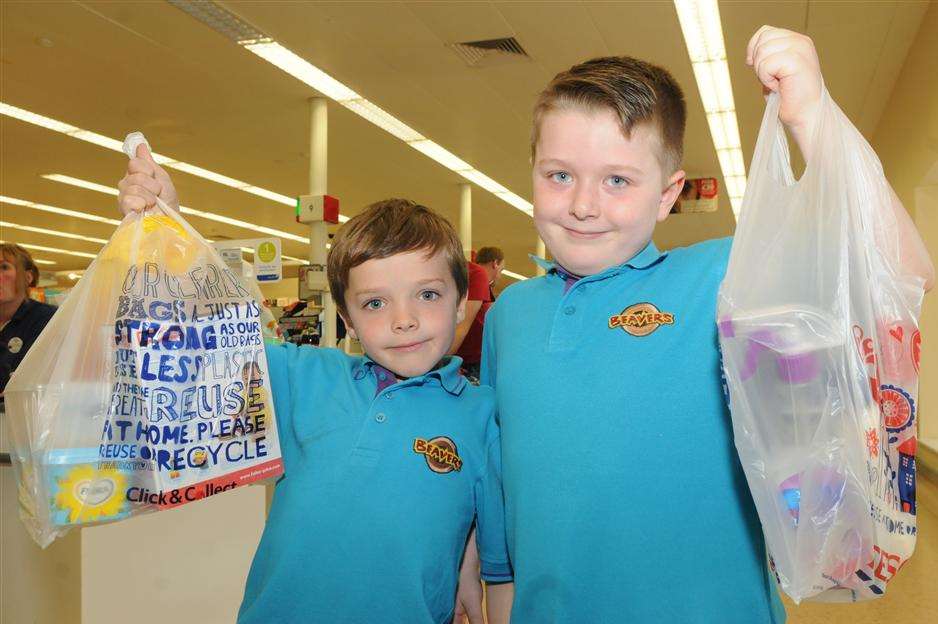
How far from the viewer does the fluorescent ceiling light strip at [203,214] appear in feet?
32.1

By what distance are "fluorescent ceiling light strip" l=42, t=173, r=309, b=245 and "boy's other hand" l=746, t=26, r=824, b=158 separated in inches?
334

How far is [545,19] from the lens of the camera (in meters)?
5.14

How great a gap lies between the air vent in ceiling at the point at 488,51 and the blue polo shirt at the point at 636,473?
4837 mm

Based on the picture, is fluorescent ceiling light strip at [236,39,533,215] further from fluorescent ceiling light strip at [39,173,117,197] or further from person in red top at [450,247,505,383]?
fluorescent ceiling light strip at [39,173,117,197]

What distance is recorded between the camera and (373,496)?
1189 millimetres

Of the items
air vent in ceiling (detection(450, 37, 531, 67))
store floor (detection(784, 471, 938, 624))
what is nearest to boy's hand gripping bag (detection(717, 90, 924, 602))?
store floor (detection(784, 471, 938, 624))

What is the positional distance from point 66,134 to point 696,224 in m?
9.67

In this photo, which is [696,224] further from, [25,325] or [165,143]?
[25,325]

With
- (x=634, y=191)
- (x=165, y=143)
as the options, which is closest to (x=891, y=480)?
(x=634, y=191)

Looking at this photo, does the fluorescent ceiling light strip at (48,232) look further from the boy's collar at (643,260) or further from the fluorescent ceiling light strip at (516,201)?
the boy's collar at (643,260)

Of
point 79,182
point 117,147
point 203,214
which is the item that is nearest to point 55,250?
point 203,214

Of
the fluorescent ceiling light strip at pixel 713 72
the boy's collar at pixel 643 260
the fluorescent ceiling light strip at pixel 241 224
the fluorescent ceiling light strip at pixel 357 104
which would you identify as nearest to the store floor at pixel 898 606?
the boy's collar at pixel 643 260

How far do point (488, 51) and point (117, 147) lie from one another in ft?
16.0

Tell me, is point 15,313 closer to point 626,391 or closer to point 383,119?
point 626,391
